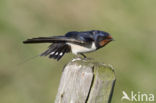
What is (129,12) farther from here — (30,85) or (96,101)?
(96,101)

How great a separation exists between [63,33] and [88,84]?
5.02 m

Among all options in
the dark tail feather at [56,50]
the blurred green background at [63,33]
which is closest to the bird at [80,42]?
the dark tail feather at [56,50]

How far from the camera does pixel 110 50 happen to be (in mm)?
8234

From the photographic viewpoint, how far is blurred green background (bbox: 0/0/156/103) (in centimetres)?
721

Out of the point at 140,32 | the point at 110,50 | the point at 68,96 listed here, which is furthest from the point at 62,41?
the point at 140,32

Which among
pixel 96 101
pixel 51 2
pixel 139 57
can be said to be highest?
pixel 96 101

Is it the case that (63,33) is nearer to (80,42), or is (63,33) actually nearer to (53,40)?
(80,42)

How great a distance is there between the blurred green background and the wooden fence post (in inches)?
135

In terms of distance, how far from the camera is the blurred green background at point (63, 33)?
23.7 feet

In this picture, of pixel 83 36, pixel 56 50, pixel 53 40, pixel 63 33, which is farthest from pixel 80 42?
pixel 63 33

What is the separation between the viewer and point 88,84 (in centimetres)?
338

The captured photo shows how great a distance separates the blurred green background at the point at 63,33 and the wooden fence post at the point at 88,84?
342 centimetres

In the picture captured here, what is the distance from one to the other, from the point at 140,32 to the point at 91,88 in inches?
227

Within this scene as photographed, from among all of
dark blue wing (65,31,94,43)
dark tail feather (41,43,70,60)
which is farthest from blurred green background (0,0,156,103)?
dark blue wing (65,31,94,43)
